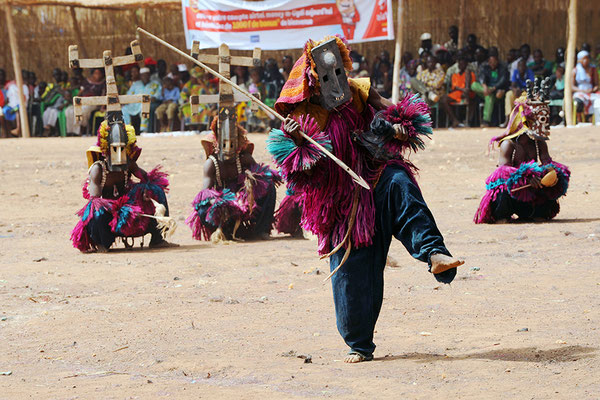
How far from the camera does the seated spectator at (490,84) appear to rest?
17375 millimetres

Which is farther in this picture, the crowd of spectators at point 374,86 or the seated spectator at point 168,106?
the seated spectator at point 168,106

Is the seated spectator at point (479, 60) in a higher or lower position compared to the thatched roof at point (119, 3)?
lower

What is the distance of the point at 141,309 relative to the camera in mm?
6473

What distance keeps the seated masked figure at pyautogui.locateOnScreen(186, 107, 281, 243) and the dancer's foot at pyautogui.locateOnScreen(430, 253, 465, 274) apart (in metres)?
4.75

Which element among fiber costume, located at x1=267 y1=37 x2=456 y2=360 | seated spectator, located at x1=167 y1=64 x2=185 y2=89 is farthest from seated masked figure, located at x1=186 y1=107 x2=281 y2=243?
seated spectator, located at x1=167 y1=64 x2=185 y2=89

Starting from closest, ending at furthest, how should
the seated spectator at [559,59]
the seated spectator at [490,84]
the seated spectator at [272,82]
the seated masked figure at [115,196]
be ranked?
the seated masked figure at [115,196]
the seated spectator at [490,84]
the seated spectator at [559,59]
the seated spectator at [272,82]

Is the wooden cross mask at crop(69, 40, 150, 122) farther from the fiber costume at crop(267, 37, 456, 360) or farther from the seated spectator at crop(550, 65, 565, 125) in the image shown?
the seated spectator at crop(550, 65, 565, 125)

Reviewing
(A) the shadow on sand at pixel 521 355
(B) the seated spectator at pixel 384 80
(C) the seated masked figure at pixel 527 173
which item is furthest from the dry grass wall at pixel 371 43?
(A) the shadow on sand at pixel 521 355

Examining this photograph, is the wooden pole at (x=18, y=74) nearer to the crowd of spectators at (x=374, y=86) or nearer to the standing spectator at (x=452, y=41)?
the crowd of spectators at (x=374, y=86)

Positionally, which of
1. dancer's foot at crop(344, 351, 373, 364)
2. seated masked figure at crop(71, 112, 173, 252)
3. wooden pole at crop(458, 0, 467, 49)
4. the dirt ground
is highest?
wooden pole at crop(458, 0, 467, 49)

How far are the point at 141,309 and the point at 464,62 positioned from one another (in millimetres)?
12407

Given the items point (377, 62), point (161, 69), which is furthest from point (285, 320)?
point (161, 69)

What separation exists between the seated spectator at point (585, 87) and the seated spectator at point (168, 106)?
7.60 m

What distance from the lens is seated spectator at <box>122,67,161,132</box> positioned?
752 inches
